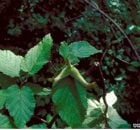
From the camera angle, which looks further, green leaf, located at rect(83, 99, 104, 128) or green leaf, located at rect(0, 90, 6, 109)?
green leaf, located at rect(83, 99, 104, 128)

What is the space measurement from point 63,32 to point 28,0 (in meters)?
0.33

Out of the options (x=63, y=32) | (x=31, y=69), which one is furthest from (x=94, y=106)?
(x=63, y=32)

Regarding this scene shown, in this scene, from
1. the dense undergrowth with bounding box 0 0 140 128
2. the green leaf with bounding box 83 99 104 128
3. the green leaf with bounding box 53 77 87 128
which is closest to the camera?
the green leaf with bounding box 53 77 87 128

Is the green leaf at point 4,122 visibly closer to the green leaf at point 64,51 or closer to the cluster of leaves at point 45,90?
the cluster of leaves at point 45,90

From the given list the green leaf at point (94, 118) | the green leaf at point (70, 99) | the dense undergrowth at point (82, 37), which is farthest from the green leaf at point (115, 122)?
the dense undergrowth at point (82, 37)

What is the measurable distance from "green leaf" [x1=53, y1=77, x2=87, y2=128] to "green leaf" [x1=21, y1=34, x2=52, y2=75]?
0.06 metres

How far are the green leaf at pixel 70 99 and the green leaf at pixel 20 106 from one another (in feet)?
0.14

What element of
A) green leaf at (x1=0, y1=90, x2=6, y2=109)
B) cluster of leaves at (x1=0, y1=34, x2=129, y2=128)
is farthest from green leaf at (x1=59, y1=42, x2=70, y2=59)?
green leaf at (x1=0, y1=90, x2=6, y2=109)

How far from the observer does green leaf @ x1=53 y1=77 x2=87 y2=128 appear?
49 centimetres

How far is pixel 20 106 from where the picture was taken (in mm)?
503

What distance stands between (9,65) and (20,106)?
71mm

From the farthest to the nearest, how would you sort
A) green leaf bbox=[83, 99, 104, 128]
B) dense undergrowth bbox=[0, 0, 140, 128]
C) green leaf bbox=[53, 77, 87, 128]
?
dense undergrowth bbox=[0, 0, 140, 128] < green leaf bbox=[83, 99, 104, 128] < green leaf bbox=[53, 77, 87, 128]

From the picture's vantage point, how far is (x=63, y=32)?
249 centimetres

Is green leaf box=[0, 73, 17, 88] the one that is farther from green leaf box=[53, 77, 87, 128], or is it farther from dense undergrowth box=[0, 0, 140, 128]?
dense undergrowth box=[0, 0, 140, 128]
